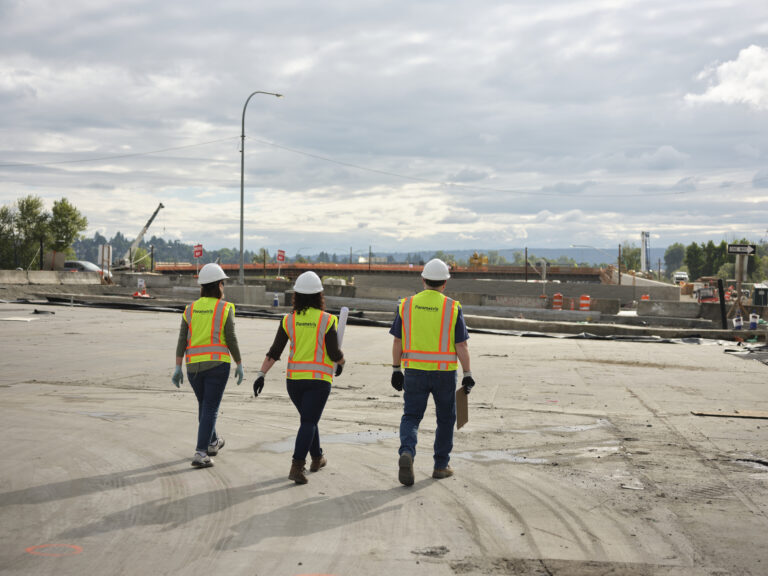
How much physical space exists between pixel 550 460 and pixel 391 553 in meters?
3.13

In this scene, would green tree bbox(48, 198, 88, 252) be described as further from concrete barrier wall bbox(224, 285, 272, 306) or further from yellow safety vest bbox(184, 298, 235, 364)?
yellow safety vest bbox(184, 298, 235, 364)

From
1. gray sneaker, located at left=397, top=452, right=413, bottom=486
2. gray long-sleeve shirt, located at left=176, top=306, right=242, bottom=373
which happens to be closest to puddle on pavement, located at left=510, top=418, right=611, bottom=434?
gray sneaker, located at left=397, top=452, right=413, bottom=486

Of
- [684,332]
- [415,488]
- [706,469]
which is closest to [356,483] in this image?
[415,488]

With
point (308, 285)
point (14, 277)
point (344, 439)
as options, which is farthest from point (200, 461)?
point (14, 277)

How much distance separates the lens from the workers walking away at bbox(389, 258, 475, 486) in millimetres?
6664

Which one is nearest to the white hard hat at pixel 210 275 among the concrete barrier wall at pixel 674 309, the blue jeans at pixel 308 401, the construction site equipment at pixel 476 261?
the blue jeans at pixel 308 401

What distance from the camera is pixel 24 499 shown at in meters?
5.74

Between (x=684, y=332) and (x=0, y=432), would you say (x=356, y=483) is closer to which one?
(x=0, y=432)

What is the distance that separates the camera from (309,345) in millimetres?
6602

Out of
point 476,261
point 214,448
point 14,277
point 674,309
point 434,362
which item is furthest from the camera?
point 476,261

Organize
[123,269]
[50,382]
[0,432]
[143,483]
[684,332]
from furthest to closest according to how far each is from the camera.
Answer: [123,269], [684,332], [50,382], [0,432], [143,483]

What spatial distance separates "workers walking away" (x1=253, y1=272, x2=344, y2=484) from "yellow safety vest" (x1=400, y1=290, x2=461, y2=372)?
639mm

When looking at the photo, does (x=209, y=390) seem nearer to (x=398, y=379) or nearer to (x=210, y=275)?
(x=210, y=275)

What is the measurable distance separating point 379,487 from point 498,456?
1716 mm
